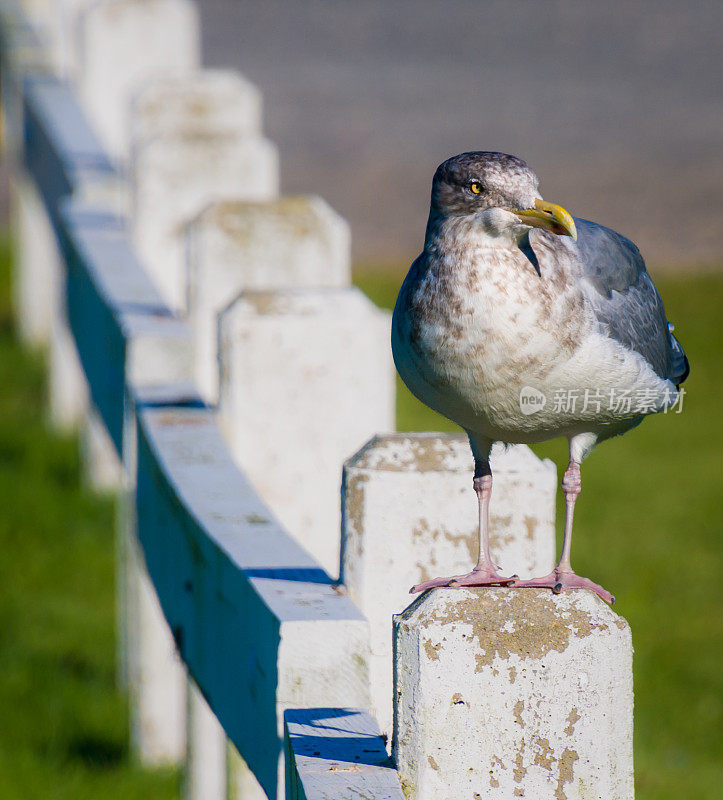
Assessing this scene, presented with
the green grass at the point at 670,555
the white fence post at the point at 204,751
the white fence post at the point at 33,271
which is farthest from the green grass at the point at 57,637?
the green grass at the point at 670,555

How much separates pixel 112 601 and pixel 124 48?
3.07m

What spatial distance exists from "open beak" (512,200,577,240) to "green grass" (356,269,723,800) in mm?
2517

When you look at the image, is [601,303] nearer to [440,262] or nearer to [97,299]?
[440,262]

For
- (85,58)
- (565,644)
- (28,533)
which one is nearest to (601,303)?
(565,644)

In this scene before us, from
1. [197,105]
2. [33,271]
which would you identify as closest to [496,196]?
[197,105]

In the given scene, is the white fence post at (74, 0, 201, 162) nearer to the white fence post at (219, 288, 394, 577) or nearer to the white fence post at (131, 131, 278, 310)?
the white fence post at (131, 131, 278, 310)

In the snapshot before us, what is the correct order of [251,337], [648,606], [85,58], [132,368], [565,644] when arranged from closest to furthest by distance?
[565,644], [251,337], [132,368], [648,606], [85,58]

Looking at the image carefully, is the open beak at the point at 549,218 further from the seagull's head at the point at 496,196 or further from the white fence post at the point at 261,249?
the white fence post at the point at 261,249

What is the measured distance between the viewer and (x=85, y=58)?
7.02 m

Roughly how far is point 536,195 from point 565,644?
570mm

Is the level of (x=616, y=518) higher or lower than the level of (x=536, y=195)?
lower

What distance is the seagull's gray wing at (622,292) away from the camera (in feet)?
6.45

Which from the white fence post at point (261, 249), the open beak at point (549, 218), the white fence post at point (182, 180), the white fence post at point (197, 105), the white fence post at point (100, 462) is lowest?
the white fence post at point (100, 462)

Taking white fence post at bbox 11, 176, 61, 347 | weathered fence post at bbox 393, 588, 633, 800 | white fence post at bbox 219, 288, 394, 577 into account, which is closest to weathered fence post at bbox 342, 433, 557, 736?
weathered fence post at bbox 393, 588, 633, 800
